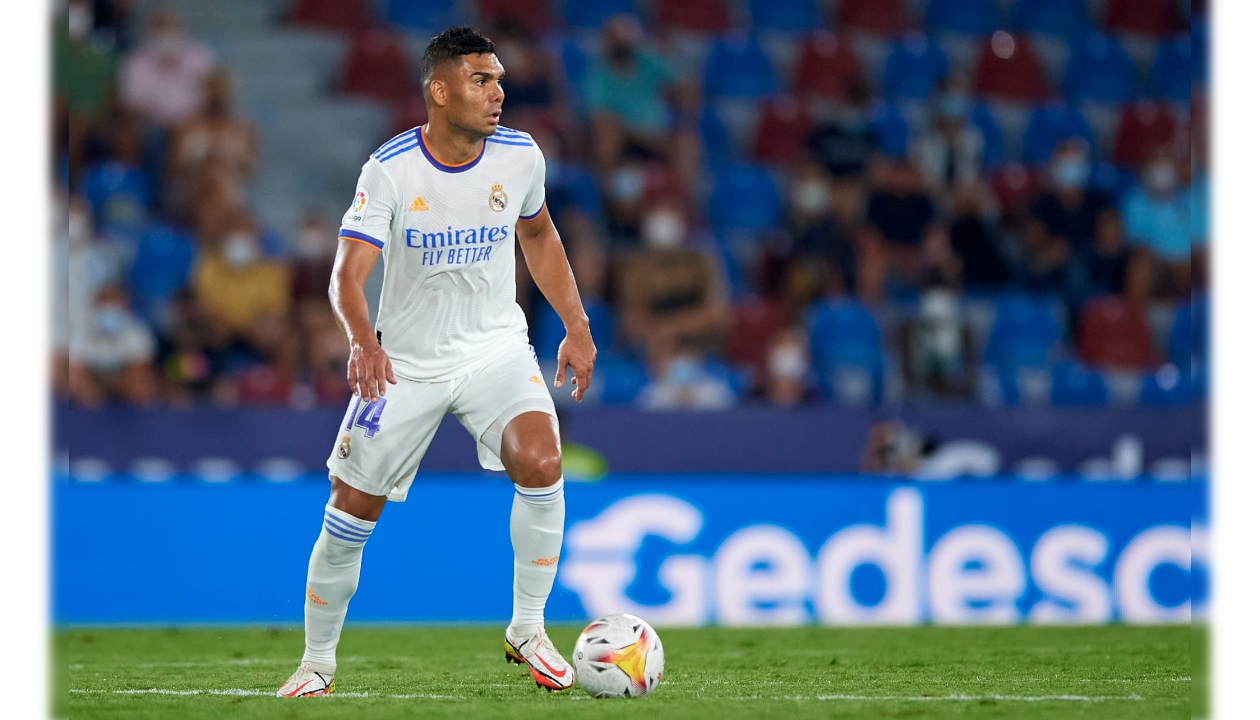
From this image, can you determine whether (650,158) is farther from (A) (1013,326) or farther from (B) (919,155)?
(A) (1013,326)

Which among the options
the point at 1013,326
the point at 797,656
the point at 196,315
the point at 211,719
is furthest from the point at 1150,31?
the point at 211,719

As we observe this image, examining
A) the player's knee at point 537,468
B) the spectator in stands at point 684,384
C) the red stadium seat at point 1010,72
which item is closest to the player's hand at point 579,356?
the player's knee at point 537,468

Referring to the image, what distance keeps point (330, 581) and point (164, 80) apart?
31.1 ft

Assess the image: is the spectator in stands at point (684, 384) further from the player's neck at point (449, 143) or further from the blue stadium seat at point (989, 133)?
the player's neck at point (449, 143)

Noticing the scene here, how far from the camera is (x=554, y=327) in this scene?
1250cm

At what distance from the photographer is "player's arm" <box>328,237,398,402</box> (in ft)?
17.9

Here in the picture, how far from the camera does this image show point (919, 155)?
14.5 m

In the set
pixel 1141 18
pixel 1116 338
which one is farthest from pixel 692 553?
pixel 1141 18

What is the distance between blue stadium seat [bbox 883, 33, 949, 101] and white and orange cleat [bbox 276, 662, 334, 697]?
37.5 feet

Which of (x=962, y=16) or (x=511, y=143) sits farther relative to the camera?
(x=962, y=16)

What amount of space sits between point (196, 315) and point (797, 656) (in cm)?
643

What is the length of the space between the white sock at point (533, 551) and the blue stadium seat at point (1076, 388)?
7762mm

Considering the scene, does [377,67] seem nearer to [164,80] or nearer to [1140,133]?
[164,80]

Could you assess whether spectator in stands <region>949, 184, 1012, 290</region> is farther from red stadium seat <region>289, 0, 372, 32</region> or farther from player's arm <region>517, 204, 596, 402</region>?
player's arm <region>517, 204, 596, 402</region>
